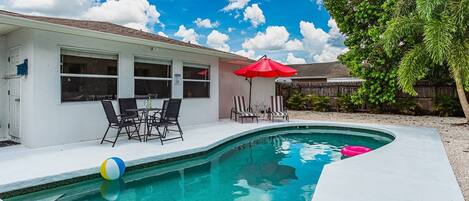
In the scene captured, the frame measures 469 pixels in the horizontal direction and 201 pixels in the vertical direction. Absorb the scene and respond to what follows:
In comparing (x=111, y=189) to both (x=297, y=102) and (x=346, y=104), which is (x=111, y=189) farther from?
(x=297, y=102)

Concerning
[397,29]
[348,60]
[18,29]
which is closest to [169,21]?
[348,60]

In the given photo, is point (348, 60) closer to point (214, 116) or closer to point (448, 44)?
point (448, 44)

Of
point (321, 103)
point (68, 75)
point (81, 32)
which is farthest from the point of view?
point (321, 103)

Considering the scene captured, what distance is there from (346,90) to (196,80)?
9.35 metres

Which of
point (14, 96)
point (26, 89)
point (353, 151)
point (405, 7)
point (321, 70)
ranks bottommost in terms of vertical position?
point (353, 151)

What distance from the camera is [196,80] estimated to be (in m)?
10.5

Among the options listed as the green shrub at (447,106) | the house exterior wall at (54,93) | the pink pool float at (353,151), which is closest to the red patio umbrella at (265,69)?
the house exterior wall at (54,93)

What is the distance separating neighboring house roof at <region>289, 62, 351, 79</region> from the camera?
92.5 ft

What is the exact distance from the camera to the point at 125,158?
18.1 ft

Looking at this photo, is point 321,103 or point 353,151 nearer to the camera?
point 353,151

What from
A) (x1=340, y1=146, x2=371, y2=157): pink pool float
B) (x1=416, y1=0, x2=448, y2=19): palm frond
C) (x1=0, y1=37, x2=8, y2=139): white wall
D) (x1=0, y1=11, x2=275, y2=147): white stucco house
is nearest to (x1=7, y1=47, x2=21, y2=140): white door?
(x1=0, y1=11, x2=275, y2=147): white stucco house

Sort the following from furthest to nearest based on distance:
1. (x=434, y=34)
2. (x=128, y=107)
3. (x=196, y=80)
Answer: (x=196, y=80), (x=128, y=107), (x=434, y=34)

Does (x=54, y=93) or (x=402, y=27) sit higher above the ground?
(x=402, y=27)

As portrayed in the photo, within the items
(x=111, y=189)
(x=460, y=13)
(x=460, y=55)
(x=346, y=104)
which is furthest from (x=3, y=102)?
(x=346, y=104)
